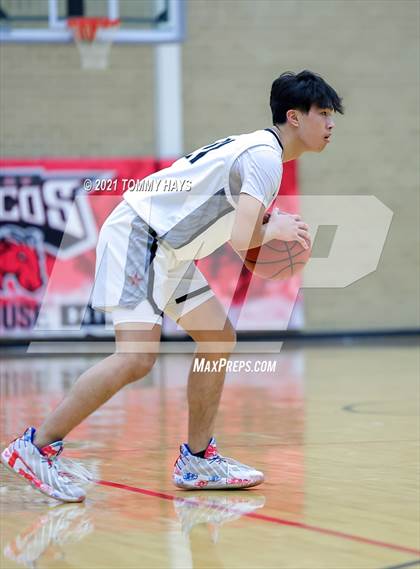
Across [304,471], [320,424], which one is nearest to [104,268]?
[304,471]

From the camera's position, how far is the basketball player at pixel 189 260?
4723 millimetres

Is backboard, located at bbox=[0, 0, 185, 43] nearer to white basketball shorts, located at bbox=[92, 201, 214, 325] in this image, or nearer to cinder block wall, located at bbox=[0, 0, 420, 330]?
cinder block wall, located at bbox=[0, 0, 420, 330]

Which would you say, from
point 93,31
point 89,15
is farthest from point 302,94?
point 93,31

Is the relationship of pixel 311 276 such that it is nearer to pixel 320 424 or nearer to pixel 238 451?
→ pixel 320 424

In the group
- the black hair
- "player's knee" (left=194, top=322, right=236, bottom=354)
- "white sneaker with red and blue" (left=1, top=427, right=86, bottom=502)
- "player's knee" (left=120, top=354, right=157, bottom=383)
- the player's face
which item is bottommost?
"white sneaker with red and blue" (left=1, top=427, right=86, bottom=502)

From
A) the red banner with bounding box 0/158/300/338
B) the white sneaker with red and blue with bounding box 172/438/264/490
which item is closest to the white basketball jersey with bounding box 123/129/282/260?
the white sneaker with red and blue with bounding box 172/438/264/490

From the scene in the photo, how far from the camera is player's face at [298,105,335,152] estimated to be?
4988 mm

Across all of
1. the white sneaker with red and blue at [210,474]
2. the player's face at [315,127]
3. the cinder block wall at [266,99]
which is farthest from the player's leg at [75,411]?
the cinder block wall at [266,99]

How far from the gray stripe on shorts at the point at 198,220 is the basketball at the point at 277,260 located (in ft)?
0.84

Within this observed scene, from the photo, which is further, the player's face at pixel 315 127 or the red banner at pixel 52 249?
the red banner at pixel 52 249

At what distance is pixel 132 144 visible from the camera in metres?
15.0

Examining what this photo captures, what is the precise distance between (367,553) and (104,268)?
70.8 inches

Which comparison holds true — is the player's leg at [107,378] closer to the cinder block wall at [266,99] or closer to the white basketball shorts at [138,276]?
the white basketball shorts at [138,276]

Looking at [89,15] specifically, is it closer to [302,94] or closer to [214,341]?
[302,94]
